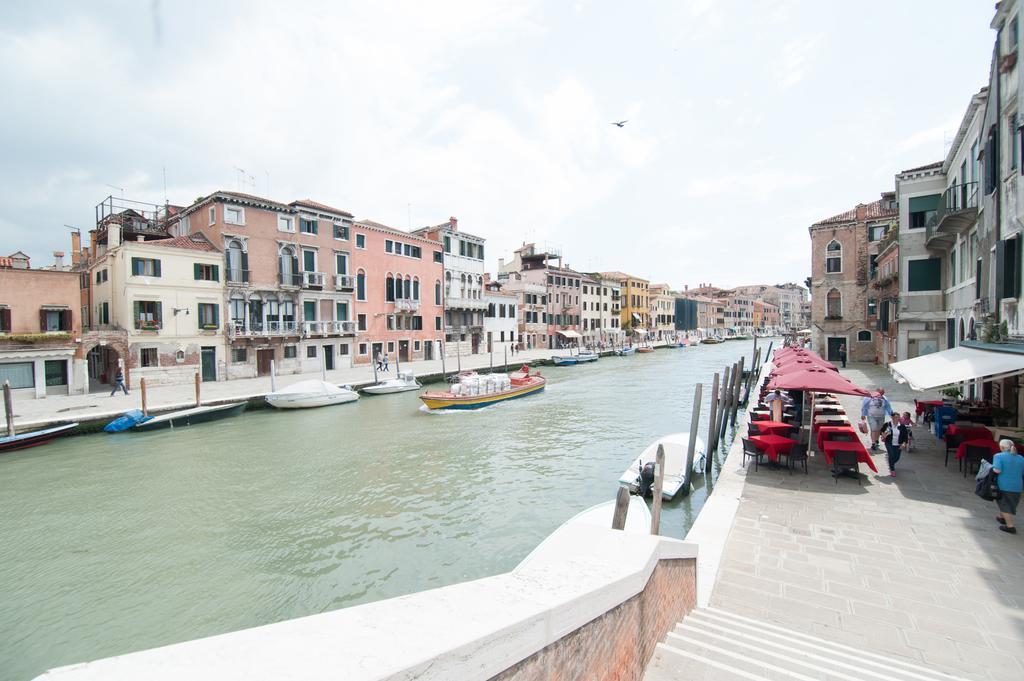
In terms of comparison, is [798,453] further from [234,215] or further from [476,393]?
[234,215]

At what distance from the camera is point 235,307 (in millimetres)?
26578

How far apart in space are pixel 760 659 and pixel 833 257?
117 feet

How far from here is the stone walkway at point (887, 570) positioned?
13.6 ft

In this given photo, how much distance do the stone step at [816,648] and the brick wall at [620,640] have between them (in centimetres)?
40

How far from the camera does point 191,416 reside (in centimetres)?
1802

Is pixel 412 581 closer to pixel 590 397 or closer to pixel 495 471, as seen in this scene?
pixel 495 471

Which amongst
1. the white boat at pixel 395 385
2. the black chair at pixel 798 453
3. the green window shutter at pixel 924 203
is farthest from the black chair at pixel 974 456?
the white boat at pixel 395 385

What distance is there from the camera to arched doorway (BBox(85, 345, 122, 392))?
23.8m

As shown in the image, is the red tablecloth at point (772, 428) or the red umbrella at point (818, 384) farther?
the red tablecloth at point (772, 428)

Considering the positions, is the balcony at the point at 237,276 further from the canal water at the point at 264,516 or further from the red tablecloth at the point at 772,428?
the red tablecloth at the point at 772,428

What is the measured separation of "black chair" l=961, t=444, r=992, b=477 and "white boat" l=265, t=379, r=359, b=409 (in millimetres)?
20265

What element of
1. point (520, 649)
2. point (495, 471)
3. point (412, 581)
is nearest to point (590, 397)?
point (495, 471)

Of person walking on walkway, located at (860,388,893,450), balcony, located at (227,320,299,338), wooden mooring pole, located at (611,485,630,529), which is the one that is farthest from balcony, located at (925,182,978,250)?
balcony, located at (227,320,299,338)

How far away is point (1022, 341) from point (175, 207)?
37090 millimetres
